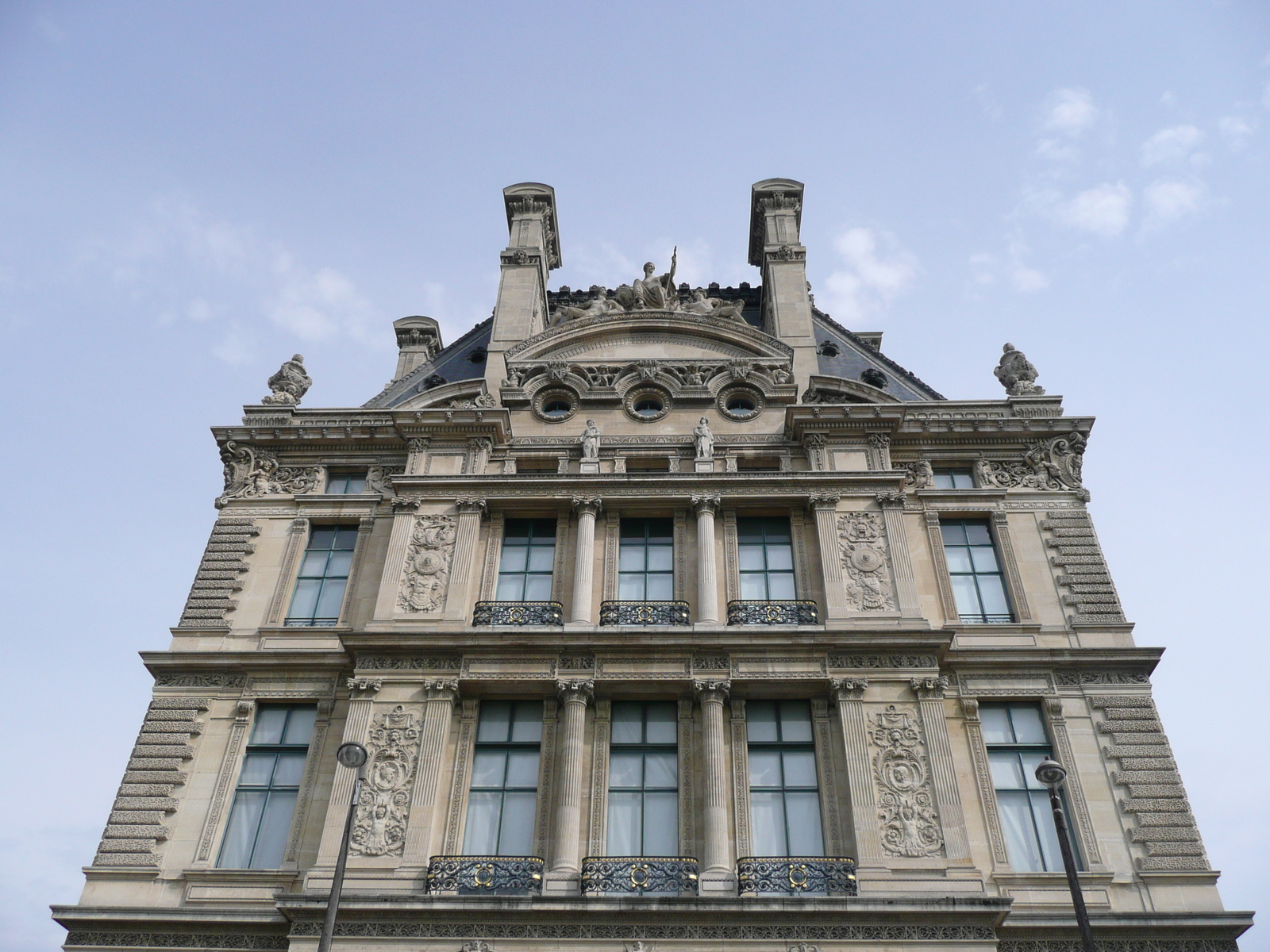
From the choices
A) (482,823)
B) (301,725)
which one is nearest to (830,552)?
(482,823)

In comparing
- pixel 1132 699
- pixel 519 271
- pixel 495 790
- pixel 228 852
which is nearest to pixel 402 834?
pixel 495 790

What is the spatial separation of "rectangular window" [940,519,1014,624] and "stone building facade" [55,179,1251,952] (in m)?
0.08

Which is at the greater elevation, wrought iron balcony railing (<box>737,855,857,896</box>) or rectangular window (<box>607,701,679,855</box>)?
rectangular window (<box>607,701,679,855</box>)

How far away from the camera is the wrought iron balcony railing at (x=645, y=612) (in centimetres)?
2016

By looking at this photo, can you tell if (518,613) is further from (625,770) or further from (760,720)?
(760,720)

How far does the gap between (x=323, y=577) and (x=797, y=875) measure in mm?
11289

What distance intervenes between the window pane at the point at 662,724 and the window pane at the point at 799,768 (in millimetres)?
2005

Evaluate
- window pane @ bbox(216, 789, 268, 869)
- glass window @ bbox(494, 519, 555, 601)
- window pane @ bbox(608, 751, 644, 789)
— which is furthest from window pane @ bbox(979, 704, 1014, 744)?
window pane @ bbox(216, 789, 268, 869)

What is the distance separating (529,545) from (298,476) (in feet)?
18.7

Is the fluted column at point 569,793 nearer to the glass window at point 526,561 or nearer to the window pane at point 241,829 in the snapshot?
the glass window at point 526,561

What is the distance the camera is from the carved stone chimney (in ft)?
98.4

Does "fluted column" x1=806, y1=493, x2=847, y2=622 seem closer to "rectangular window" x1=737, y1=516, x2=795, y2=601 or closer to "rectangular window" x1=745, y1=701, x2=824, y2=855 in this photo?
"rectangular window" x1=737, y1=516, x2=795, y2=601

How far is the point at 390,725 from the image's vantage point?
18.9 metres

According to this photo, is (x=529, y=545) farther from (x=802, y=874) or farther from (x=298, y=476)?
(x=802, y=874)
